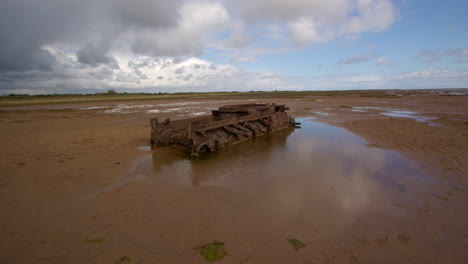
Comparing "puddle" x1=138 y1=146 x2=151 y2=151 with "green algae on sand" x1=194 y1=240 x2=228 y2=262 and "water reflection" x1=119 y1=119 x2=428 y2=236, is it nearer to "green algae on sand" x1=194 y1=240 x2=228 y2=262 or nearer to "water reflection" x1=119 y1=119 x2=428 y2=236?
"water reflection" x1=119 y1=119 x2=428 y2=236

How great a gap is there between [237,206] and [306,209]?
1328 millimetres

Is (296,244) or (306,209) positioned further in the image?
(306,209)

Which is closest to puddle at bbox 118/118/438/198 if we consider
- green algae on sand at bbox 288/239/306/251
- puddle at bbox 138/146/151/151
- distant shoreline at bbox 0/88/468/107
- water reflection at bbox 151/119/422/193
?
water reflection at bbox 151/119/422/193

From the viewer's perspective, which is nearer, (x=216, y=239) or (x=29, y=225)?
(x=216, y=239)

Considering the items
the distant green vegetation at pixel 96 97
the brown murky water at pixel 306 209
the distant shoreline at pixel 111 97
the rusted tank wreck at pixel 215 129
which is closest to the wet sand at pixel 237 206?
the brown murky water at pixel 306 209

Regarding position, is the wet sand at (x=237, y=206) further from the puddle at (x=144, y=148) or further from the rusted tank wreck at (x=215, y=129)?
the rusted tank wreck at (x=215, y=129)

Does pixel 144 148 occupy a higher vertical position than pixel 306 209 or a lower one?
higher

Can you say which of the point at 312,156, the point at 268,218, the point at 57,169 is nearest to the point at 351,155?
the point at 312,156

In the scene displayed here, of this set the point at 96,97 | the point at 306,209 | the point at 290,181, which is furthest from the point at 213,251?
the point at 96,97

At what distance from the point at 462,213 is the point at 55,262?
21.9 feet

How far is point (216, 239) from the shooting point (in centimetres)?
318

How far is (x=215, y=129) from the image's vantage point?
8875 millimetres

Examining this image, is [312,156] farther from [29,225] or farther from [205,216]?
[29,225]

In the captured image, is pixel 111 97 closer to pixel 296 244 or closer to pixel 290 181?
pixel 290 181
